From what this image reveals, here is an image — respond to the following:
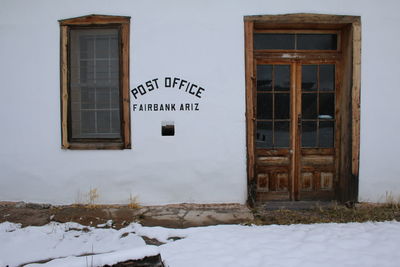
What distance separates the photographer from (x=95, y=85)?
15.3ft

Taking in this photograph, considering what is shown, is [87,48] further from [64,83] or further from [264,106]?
[264,106]

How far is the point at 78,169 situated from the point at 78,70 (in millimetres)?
1527

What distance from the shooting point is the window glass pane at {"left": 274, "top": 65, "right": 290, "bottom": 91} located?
4.74 metres

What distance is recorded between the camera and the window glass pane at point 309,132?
15.7 ft

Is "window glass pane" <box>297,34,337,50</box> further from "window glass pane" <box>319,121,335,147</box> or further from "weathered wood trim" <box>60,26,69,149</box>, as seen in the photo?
"weathered wood trim" <box>60,26,69,149</box>

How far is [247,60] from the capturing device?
14.4 ft

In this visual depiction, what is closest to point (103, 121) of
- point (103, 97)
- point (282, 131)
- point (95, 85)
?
point (103, 97)

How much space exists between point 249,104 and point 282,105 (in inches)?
26.3

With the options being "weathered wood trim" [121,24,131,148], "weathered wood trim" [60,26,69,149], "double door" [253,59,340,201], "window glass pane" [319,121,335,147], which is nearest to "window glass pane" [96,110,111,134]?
"weathered wood trim" [121,24,131,148]

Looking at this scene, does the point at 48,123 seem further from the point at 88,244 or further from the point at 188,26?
the point at 188,26

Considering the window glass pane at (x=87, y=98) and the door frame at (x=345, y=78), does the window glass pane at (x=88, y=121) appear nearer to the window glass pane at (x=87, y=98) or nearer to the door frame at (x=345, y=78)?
the window glass pane at (x=87, y=98)

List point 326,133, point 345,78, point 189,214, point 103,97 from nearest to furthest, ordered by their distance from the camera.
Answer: point 189,214
point 345,78
point 103,97
point 326,133

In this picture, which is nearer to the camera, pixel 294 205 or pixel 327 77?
pixel 294 205

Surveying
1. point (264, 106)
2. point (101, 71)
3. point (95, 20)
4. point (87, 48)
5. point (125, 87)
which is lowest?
point (264, 106)
